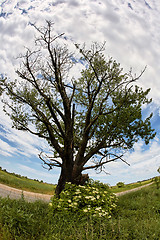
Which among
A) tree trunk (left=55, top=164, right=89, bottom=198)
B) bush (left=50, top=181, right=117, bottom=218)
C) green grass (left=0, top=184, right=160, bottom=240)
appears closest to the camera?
green grass (left=0, top=184, right=160, bottom=240)

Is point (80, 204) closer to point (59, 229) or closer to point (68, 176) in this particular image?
point (68, 176)

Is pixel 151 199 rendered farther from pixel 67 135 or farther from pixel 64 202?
pixel 67 135

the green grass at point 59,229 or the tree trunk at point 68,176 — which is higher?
the tree trunk at point 68,176

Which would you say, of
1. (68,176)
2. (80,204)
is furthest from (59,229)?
(68,176)

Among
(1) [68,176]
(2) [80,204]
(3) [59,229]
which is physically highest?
(1) [68,176]

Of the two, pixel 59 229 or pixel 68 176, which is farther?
pixel 68 176

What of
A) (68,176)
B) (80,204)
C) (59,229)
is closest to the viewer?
(59,229)

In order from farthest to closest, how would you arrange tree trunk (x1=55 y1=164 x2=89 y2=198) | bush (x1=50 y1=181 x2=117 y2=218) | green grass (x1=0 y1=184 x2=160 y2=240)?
tree trunk (x1=55 y1=164 x2=89 y2=198)
bush (x1=50 y1=181 x2=117 y2=218)
green grass (x1=0 y1=184 x2=160 y2=240)

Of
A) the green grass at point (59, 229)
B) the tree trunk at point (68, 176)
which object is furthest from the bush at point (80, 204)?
the tree trunk at point (68, 176)

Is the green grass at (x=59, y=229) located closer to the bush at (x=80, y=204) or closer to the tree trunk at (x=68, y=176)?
the bush at (x=80, y=204)

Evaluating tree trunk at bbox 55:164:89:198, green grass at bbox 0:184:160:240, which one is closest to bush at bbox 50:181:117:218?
green grass at bbox 0:184:160:240

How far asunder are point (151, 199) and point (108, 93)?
22.7 feet

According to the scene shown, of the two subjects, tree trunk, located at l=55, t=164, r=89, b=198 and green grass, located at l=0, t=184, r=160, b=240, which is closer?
green grass, located at l=0, t=184, r=160, b=240

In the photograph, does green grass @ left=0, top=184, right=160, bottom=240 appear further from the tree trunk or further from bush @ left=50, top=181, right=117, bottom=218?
the tree trunk
